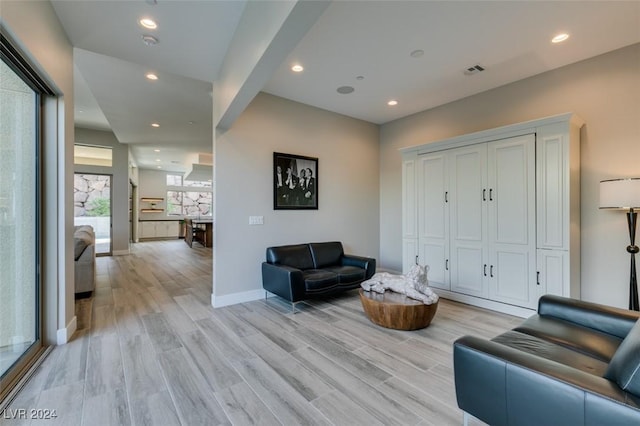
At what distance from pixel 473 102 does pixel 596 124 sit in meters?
1.53

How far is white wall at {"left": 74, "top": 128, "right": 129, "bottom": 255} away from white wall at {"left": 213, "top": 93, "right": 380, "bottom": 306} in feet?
19.3

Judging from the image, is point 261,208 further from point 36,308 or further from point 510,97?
point 510,97

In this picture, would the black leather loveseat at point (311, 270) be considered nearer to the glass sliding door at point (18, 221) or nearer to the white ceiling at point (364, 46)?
the glass sliding door at point (18, 221)

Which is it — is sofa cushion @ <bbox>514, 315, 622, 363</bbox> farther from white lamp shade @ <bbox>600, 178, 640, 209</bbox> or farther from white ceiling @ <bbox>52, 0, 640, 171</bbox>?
white ceiling @ <bbox>52, 0, 640, 171</bbox>

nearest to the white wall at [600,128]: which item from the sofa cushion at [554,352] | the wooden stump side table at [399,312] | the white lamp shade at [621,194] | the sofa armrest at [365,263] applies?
the white lamp shade at [621,194]

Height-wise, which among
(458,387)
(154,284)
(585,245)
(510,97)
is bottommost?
(154,284)

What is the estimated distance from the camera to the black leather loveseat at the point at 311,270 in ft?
11.7

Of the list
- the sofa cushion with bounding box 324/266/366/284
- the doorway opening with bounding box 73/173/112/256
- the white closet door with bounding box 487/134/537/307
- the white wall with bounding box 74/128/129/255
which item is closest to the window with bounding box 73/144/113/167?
the white wall with bounding box 74/128/129/255

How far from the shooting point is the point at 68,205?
283 centimetres

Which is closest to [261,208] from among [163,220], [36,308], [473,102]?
[36,308]

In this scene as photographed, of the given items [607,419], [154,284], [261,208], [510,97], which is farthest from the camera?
[154,284]

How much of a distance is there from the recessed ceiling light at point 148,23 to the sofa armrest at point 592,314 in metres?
4.34

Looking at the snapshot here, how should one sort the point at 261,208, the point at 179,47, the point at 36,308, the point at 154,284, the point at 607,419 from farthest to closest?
the point at 154,284 < the point at 261,208 < the point at 179,47 < the point at 36,308 < the point at 607,419

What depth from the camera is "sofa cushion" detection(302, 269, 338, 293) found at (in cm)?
364
